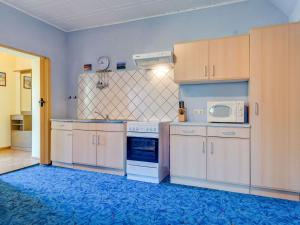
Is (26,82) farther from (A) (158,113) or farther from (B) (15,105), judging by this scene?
(A) (158,113)

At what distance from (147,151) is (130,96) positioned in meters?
1.22

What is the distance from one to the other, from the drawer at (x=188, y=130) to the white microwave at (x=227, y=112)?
26 cm

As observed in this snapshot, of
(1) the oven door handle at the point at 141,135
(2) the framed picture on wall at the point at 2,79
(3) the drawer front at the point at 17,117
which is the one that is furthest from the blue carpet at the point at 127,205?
(2) the framed picture on wall at the point at 2,79

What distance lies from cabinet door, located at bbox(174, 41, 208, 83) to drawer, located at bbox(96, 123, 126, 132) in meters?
1.12

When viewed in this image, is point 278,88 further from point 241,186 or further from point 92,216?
point 92,216

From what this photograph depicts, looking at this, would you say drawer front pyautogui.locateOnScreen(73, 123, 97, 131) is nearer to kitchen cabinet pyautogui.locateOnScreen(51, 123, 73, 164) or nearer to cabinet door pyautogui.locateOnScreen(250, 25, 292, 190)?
kitchen cabinet pyautogui.locateOnScreen(51, 123, 73, 164)

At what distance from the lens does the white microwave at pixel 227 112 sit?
9.09ft

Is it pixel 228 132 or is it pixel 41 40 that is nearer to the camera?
pixel 228 132

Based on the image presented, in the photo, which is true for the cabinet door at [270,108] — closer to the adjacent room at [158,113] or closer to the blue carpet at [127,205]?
the adjacent room at [158,113]

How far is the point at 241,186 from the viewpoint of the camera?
263 centimetres

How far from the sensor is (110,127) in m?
3.38

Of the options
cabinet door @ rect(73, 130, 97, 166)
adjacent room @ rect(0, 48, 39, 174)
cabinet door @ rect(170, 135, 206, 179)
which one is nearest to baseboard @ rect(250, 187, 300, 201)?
cabinet door @ rect(170, 135, 206, 179)

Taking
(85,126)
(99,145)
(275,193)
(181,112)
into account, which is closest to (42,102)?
(85,126)

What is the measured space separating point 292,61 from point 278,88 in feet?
1.09
